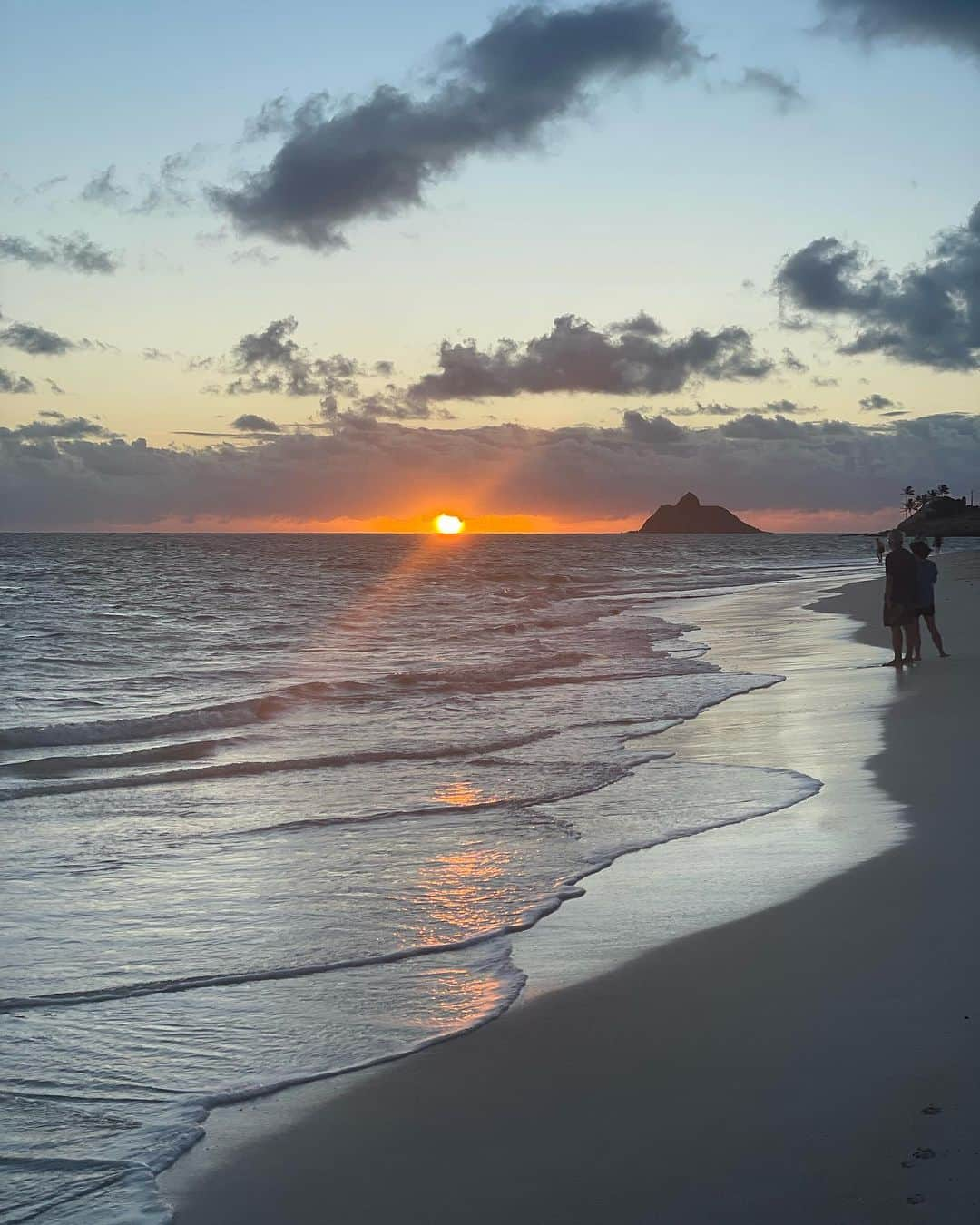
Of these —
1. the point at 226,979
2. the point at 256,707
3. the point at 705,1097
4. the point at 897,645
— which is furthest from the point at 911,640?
the point at 705,1097

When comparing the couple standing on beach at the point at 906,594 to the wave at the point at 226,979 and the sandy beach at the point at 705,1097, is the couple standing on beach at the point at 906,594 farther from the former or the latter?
the wave at the point at 226,979

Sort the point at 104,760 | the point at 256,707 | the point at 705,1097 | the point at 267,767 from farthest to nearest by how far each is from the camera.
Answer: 1. the point at 256,707
2. the point at 104,760
3. the point at 267,767
4. the point at 705,1097

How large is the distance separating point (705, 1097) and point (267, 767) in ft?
27.3

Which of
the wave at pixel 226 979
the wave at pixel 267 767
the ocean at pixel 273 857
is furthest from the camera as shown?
the wave at pixel 267 767

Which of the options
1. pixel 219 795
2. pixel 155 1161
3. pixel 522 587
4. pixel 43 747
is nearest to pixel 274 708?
pixel 43 747

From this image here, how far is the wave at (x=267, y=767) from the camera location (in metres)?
11.0

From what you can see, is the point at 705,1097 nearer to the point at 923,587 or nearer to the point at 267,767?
the point at 267,767

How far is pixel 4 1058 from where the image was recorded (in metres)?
4.71

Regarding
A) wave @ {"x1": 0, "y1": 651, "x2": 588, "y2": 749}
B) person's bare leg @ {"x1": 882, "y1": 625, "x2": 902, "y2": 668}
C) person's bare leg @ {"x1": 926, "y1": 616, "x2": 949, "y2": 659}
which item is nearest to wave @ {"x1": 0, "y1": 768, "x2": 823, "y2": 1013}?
wave @ {"x1": 0, "y1": 651, "x2": 588, "y2": 749}

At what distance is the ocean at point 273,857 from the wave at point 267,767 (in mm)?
51

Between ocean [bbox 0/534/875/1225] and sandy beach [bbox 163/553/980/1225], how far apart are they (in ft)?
1.03

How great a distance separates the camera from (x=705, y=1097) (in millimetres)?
4059

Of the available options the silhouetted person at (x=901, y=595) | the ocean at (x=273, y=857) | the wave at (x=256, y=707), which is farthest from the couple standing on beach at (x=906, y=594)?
the wave at (x=256, y=707)

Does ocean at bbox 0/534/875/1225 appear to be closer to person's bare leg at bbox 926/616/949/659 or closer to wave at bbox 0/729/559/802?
wave at bbox 0/729/559/802
